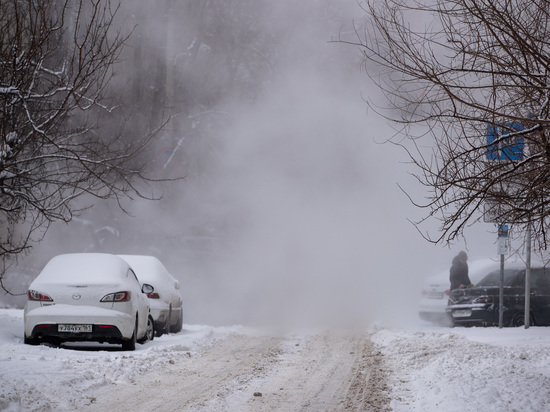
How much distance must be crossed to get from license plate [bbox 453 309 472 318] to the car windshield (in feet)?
2.73

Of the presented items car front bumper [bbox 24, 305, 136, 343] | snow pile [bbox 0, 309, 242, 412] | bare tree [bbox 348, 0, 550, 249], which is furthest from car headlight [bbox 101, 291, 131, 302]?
bare tree [bbox 348, 0, 550, 249]

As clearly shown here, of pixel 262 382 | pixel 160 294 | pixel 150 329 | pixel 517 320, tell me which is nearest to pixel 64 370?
pixel 262 382

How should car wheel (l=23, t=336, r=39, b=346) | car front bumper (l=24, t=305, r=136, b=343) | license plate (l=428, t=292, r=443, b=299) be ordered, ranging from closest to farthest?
car front bumper (l=24, t=305, r=136, b=343), car wheel (l=23, t=336, r=39, b=346), license plate (l=428, t=292, r=443, b=299)

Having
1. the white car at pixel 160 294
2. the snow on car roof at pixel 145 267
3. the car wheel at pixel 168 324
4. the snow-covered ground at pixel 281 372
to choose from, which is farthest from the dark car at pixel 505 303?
the snow on car roof at pixel 145 267

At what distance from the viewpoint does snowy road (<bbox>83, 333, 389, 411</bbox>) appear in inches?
240

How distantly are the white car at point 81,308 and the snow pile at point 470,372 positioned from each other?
130 inches

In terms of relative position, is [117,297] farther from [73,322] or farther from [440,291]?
[440,291]

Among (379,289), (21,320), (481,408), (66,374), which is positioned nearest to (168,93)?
(379,289)

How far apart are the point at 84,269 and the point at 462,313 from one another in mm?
7473

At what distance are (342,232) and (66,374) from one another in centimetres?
2158

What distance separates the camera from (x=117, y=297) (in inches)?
370

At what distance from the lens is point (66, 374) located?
6824 mm

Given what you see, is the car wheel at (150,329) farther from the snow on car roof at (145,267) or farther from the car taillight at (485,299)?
the car taillight at (485,299)

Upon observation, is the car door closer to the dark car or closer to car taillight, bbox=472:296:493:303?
the dark car
